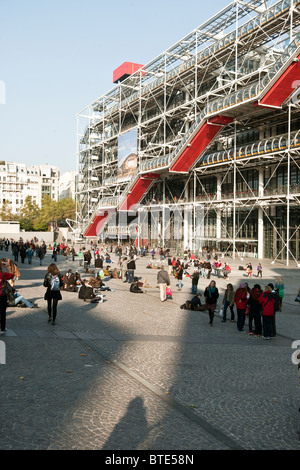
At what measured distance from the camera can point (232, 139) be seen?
1580 inches

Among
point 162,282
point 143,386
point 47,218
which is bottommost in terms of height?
point 143,386

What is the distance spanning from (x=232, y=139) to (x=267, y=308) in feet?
105

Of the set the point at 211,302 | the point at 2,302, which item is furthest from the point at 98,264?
the point at 2,302

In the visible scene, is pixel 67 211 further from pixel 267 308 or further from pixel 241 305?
pixel 267 308

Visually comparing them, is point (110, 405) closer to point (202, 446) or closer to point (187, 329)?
point (202, 446)

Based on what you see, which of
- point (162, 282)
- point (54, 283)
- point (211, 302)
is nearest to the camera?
point (54, 283)

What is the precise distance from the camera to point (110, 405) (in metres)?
5.73

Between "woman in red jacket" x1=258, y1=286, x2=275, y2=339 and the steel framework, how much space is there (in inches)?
801

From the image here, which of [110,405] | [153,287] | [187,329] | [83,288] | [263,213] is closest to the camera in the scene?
[110,405]

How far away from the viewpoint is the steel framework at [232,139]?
31.2 metres

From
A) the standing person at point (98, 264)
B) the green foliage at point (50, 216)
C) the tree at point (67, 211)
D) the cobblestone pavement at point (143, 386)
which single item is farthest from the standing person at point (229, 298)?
the tree at point (67, 211)

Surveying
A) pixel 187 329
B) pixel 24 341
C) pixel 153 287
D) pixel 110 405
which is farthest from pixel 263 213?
pixel 110 405

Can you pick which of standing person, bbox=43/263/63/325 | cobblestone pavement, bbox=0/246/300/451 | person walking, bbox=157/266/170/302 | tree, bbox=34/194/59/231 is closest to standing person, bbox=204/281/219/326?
cobblestone pavement, bbox=0/246/300/451

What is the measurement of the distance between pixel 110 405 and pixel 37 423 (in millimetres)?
1031
